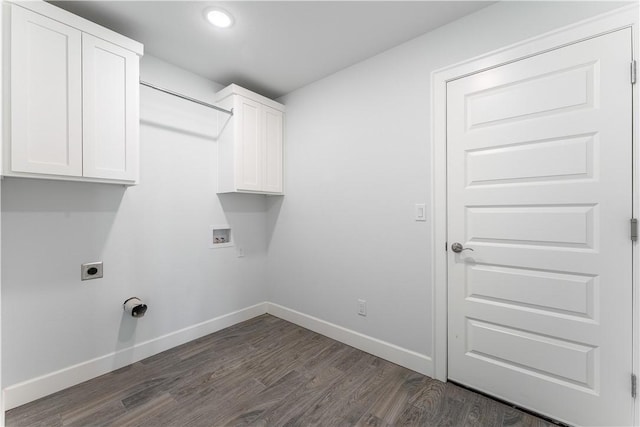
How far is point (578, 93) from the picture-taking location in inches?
58.2

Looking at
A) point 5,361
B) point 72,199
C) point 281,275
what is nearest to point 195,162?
point 72,199

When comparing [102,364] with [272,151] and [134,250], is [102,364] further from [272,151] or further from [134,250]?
[272,151]

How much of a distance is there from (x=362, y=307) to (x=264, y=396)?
1.05 meters

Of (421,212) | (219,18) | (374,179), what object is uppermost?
(219,18)

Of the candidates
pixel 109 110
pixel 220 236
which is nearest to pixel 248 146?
pixel 220 236

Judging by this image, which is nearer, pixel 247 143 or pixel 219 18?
pixel 219 18

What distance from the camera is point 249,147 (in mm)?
2678

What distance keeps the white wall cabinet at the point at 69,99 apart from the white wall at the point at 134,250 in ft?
1.06

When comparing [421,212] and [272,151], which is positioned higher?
[272,151]

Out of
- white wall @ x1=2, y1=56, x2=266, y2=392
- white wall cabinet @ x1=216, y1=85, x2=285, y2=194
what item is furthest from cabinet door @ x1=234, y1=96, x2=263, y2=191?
white wall @ x1=2, y1=56, x2=266, y2=392

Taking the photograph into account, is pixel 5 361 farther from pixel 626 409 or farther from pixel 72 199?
pixel 626 409

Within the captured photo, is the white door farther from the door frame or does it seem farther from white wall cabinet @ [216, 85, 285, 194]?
white wall cabinet @ [216, 85, 285, 194]

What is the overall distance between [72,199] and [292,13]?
2.02m

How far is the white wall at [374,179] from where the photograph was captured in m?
1.86
